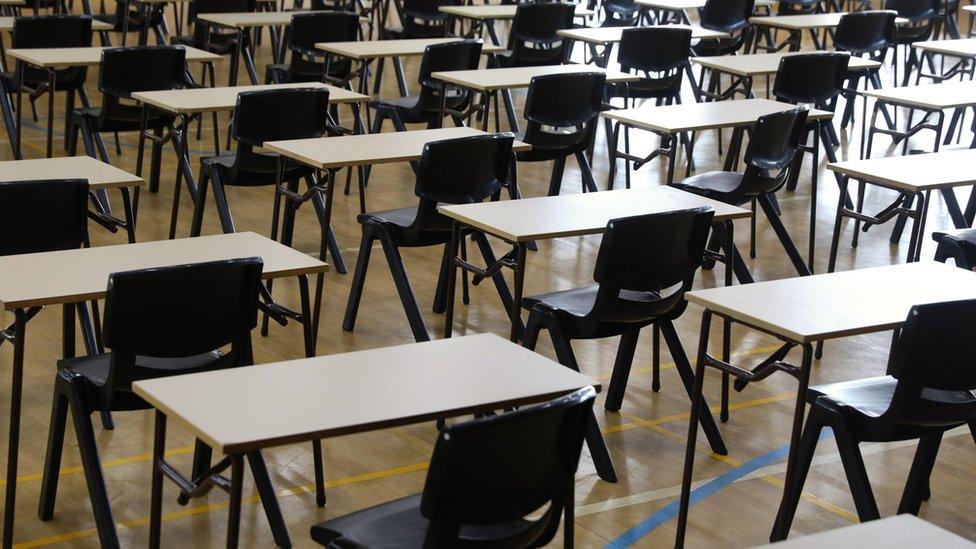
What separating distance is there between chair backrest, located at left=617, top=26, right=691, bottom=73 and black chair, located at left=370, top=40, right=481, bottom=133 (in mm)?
1160

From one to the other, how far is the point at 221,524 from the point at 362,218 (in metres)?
1.80

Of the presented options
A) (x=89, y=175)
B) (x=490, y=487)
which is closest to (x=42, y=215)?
(x=89, y=175)

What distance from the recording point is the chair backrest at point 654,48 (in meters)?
8.42

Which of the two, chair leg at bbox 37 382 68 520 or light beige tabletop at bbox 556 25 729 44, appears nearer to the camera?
chair leg at bbox 37 382 68 520

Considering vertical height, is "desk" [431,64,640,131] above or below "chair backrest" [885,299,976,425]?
above

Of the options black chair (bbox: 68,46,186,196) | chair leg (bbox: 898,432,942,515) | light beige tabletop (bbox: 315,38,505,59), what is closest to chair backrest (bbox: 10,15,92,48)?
black chair (bbox: 68,46,186,196)

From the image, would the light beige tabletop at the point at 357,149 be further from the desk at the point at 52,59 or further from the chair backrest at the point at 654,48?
the chair backrest at the point at 654,48

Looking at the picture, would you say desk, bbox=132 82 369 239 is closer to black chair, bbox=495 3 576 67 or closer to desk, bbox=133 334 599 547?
black chair, bbox=495 3 576 67

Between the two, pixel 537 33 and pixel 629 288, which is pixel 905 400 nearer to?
pixel 629 288

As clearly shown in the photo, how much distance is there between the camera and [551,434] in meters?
2.62

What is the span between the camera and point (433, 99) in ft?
24.9

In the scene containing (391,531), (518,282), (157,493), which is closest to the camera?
(391,531)

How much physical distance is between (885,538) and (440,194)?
9.71 ft

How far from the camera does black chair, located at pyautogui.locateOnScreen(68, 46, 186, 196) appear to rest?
6.81 metres
